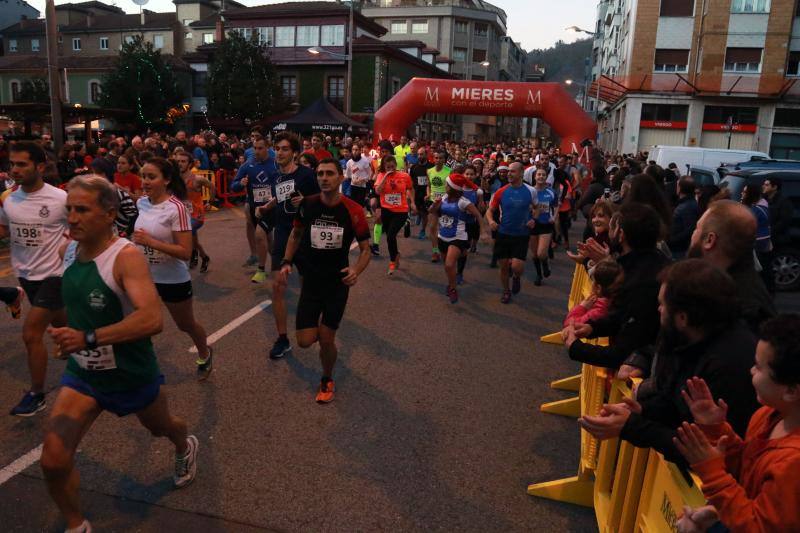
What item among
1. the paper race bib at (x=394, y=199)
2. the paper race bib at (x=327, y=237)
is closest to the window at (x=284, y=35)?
the paper race bib at (x=394, y=199)

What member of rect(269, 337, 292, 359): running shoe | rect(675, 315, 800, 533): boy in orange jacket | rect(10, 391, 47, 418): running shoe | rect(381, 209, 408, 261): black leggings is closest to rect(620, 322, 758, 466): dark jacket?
rect(675, 315, 800, 533): boy in orange jacket

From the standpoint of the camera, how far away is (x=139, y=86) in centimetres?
4350

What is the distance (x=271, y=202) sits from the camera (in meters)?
8.34

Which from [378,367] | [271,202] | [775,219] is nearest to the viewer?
[378,367]

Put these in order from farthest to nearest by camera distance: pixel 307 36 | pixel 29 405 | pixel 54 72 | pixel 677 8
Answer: pixel 307 36
pixel 677 8
pixel 54 72
pixel 29 405

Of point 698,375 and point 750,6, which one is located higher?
point 750,6

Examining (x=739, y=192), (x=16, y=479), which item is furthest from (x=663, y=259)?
(x=739, y=192)

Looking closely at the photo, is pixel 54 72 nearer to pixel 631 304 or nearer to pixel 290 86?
pixel 631 304

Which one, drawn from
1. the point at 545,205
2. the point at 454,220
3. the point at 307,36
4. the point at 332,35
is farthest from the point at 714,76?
the point at 454,220

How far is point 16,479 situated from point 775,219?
965 cm

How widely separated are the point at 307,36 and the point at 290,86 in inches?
155

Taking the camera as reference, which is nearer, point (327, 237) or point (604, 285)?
point (604, 285)

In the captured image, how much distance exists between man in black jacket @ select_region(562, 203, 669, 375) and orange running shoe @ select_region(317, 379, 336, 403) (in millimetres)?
2293

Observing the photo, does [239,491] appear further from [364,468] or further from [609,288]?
[609,288]
